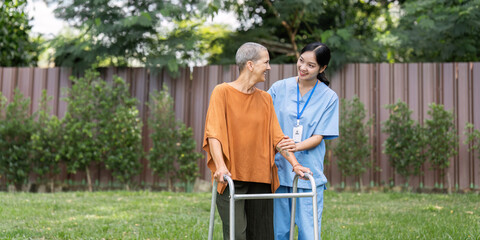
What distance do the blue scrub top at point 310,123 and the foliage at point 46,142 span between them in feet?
19.0

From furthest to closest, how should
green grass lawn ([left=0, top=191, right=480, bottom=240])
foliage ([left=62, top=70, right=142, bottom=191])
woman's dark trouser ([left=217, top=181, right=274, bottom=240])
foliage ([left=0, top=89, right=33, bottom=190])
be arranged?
foliage ([left=0, top=89, right=33, bottom=190]) → foliage ([left=62, top=70, right=142, bottom=191]) → green grass lawn ([left=0, top=191, right=480, bottom=240]) → woman's dark trouser ([left=217, top=181, right=274, bottom=240])

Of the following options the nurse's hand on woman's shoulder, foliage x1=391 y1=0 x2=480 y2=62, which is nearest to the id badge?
the nurse's hand on woman's shoulder

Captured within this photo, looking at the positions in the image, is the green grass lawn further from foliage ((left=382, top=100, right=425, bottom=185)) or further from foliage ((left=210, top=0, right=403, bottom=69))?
foliage ((left=210, top=0, right=403, bottom=69))

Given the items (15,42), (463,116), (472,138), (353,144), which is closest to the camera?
(472,138)

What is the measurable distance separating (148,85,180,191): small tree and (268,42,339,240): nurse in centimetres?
519

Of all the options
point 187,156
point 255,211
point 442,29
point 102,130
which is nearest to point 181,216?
point 187,156

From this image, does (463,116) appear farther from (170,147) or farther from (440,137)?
(170,147)

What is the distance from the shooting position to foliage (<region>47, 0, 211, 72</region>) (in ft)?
28.2

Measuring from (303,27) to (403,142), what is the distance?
11.8ft

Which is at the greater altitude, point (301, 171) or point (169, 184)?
point (301, 171)

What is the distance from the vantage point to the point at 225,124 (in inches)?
112

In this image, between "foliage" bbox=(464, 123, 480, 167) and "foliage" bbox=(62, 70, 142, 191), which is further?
"foliage" bbox=(62, 70, 142, 191)

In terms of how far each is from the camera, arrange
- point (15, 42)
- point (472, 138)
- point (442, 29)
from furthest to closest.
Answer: point (15, 42) < point (442, 29) < point (472, 138)

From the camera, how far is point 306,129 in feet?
10.7
